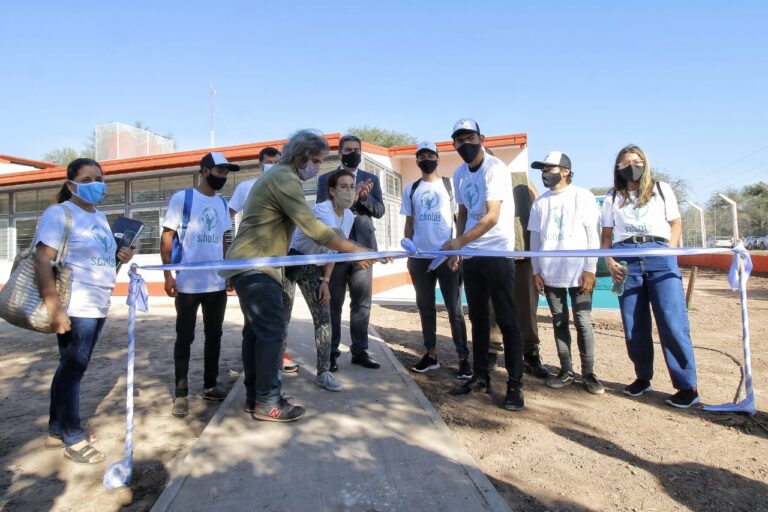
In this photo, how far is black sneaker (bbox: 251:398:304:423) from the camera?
3029mm

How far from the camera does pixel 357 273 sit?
419 cm

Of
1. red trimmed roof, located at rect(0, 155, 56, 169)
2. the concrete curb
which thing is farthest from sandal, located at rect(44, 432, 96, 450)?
red trimmed roof, located at rect(0, 155, 56, 169)

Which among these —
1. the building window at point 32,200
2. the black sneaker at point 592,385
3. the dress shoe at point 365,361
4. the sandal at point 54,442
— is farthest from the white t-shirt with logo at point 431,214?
the building window at point 32,200

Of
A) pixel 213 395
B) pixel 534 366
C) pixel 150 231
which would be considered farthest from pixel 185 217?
pixel 150 231

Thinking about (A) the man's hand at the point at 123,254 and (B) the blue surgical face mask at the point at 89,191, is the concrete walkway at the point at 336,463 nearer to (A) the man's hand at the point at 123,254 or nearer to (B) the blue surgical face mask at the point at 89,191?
(A) the man's hand at the point at 123,254

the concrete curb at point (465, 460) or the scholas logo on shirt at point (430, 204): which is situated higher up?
the scholas logo on shirt at point (430, 204)

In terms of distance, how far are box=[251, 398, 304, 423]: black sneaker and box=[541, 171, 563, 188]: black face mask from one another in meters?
2.64

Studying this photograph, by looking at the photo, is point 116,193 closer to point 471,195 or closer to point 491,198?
point 471,195

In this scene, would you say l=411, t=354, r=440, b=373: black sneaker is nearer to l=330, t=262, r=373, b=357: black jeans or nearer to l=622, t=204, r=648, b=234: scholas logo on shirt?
l=330, t=262, r=373, b=357: black jeans

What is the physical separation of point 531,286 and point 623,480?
244 cm

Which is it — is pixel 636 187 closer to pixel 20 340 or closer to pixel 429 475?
pixel 429 475

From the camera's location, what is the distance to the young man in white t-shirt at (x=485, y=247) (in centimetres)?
333

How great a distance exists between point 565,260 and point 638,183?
0.78m

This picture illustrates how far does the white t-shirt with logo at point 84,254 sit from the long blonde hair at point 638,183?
358cm
